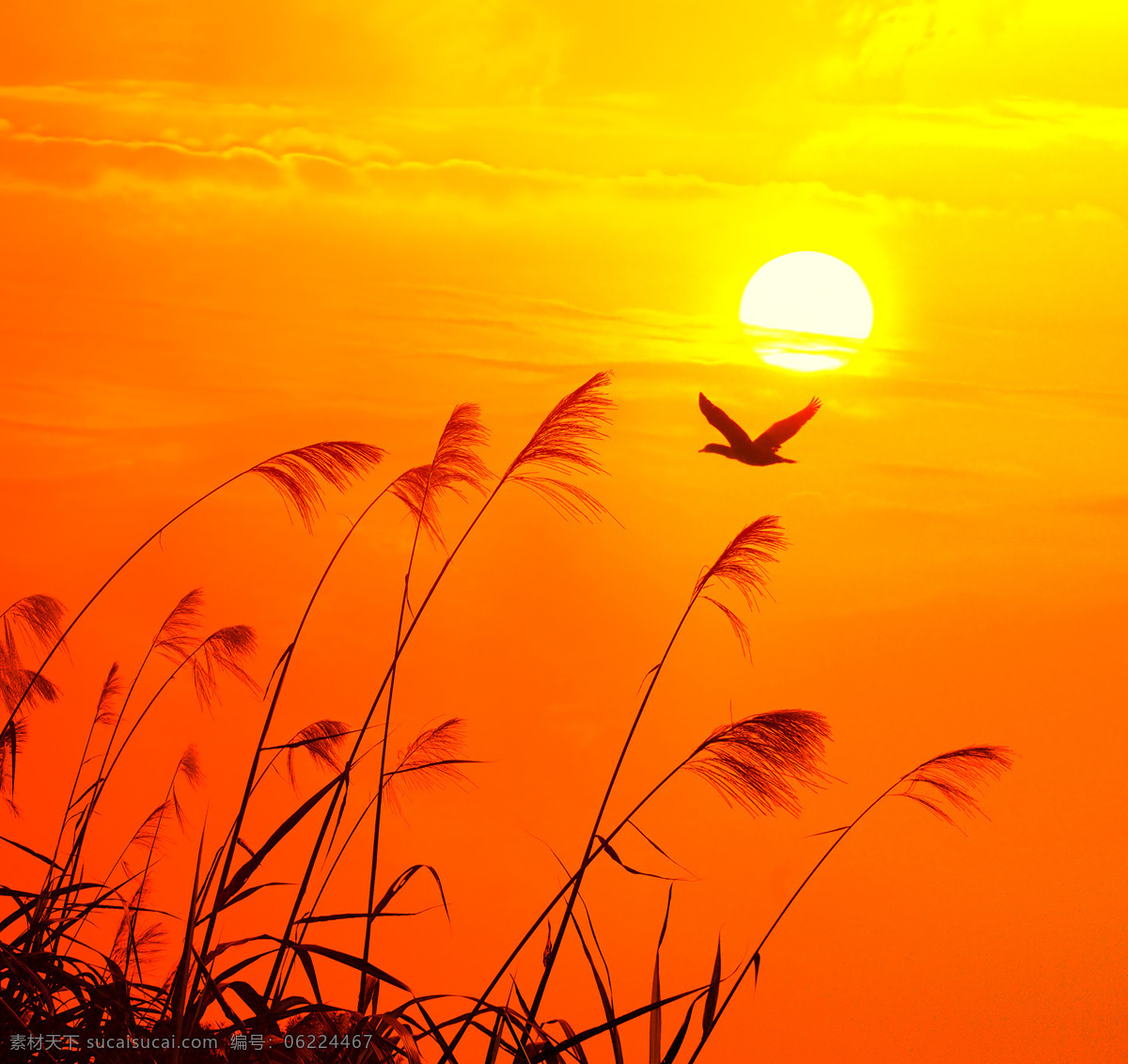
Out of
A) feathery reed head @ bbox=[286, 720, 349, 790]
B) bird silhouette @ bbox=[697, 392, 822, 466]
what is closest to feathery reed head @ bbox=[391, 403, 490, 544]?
feathery reed head @ bbox=[286, 720, 349, 790]

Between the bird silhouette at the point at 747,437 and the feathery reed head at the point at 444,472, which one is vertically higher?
the bird silhouette at the point at 747,437

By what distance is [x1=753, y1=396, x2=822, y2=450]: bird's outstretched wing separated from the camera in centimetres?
362

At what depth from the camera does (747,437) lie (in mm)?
3688

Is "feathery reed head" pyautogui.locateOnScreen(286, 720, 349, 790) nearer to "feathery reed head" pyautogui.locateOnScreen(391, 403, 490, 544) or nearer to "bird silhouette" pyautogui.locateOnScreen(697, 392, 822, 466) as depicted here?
"feathery reed head" pyautogui.locateOnScreen(391, 403, 490, 544)

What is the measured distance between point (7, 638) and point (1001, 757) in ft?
6.49

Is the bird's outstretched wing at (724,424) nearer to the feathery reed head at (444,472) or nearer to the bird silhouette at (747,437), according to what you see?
→ the bird silhouette at (747,437)

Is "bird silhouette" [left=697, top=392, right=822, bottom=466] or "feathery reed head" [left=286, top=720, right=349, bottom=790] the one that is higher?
"bird silhouette" [left=697, top=392, right=822, bottom=466]

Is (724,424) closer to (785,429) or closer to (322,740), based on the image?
(785,429)

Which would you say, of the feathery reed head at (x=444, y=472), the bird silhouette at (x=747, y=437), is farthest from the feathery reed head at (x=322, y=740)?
the bird silhouette at (x=747, y=437)

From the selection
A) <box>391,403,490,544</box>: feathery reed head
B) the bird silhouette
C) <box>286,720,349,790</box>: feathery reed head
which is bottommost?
<box>286,720,349,790</box>: feathery reed head

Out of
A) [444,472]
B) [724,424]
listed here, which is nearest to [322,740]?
[444,472]

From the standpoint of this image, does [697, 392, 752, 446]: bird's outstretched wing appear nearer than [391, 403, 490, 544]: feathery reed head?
No

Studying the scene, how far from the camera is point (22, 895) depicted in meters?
1.82

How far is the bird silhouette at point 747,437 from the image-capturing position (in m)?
3.66
